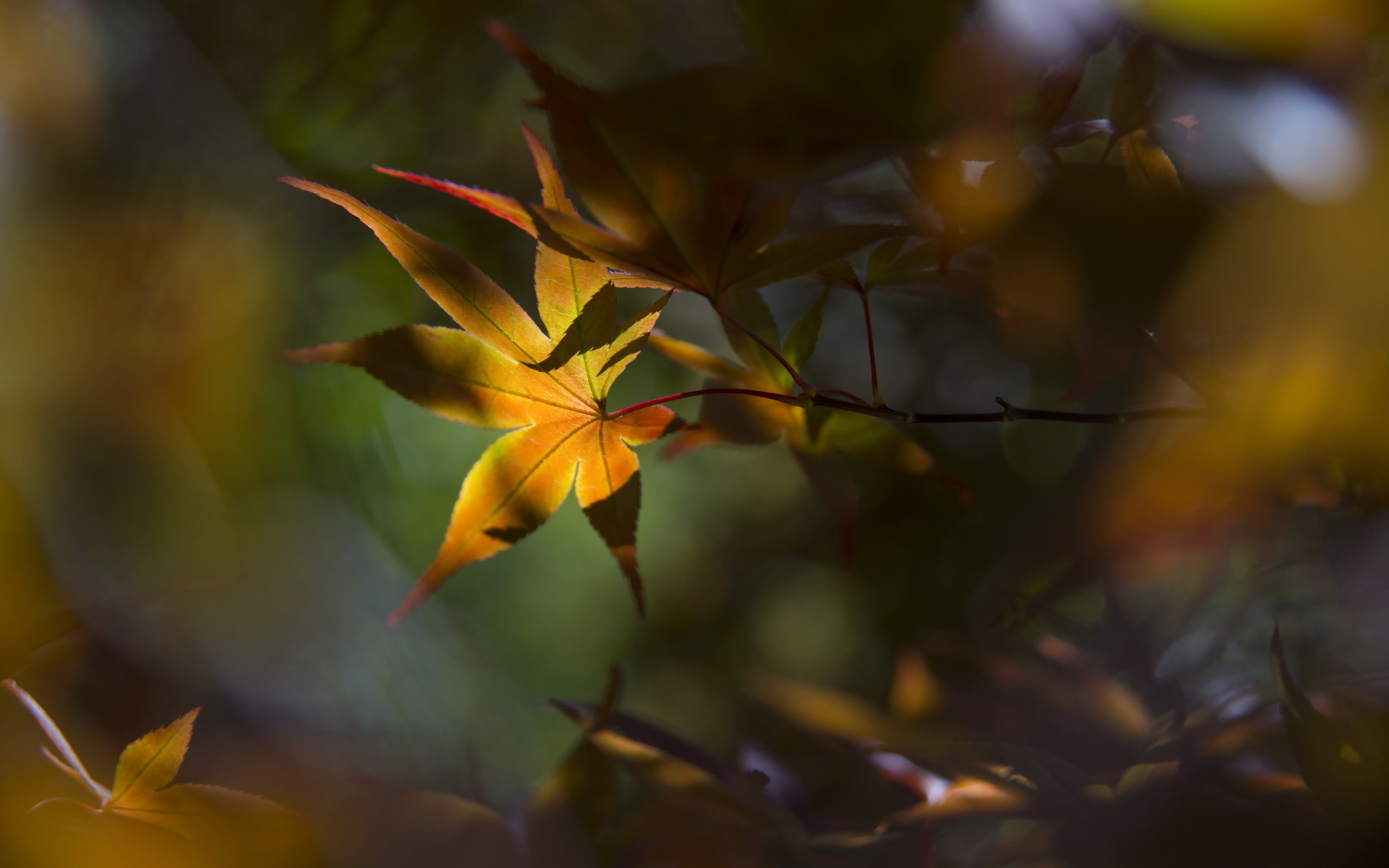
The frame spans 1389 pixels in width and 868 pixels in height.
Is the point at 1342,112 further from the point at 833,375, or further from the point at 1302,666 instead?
the point at 833,375

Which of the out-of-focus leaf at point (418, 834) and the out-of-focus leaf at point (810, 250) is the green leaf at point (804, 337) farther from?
the out-of-focus leaf at point (418, 834)

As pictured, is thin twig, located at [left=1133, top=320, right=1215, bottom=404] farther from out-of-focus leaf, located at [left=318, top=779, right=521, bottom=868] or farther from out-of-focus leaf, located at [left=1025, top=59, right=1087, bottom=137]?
out-of-focus leaf, located at [left=318, top=779, right=521, bottom=868]

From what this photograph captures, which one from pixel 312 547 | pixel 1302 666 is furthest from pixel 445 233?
pixel 1302 666

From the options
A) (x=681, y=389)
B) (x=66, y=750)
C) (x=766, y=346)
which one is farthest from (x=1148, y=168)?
(x=681, y=389)

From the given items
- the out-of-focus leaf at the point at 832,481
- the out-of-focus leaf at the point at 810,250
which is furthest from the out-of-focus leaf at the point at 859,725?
the out-of-focus leaf at the point at 810,250

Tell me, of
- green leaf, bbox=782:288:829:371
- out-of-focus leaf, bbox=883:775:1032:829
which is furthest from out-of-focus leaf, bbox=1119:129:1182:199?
out-of-focus leaf, bbox=883:775:1032:829

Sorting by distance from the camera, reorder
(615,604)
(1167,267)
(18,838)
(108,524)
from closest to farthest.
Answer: (1167,267) < (18,838) < (108,524) < (615,604)

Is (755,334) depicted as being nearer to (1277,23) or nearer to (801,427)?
(801,427)
